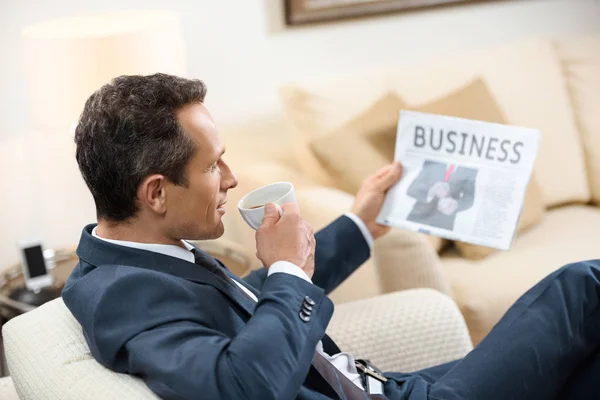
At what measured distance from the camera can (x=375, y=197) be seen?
180cm

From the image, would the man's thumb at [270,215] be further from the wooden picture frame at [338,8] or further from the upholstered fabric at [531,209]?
the wooden picture frame at [338,8]

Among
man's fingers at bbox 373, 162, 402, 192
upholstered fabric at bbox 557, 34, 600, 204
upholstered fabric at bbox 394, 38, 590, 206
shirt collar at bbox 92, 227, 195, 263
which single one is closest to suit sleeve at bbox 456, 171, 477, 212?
man's fingers at bbox 373, 162, 402, 192

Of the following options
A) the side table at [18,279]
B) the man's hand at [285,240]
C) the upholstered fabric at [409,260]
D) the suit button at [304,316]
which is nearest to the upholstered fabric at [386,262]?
the upholstered fabric at [409,260]

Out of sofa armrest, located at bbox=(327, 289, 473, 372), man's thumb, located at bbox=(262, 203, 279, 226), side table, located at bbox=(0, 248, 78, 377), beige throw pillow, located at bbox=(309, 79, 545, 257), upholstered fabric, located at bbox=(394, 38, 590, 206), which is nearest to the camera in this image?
man's thumb, located at bbox=(262, 203, 279, 226)

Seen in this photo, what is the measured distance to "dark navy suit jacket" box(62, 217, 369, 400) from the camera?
3.64 feet

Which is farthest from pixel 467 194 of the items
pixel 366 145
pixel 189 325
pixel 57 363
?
pixel 57 363

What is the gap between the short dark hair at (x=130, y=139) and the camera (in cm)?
120

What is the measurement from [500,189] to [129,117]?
2.77ft

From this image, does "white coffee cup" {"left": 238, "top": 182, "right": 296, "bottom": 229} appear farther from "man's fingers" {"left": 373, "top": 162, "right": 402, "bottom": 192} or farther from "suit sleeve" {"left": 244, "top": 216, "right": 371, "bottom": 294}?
"man's fingers" {"left": 373, "top": 162, "right": 402, "bottom": 192}

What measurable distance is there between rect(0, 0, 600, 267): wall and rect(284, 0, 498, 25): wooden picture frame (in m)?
0.04

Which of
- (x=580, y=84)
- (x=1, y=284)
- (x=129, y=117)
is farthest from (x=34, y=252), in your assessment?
(x=580, y=84)

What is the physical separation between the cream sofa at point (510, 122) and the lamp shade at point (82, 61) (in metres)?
0.48

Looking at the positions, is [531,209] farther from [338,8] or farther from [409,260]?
[338,8]

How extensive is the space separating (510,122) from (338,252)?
3.92 feet
